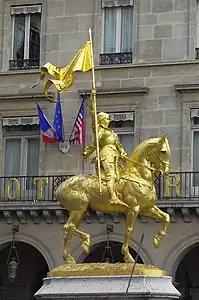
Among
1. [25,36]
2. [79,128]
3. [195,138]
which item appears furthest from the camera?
[25,36]

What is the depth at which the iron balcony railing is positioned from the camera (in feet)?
103

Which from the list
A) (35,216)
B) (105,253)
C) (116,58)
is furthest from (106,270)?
(116,58)

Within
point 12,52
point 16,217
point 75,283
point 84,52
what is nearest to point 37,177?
point 16,217

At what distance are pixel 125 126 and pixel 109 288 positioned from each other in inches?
544

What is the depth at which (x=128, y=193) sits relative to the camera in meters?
20.3

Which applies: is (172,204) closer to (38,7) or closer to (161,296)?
(38,7)

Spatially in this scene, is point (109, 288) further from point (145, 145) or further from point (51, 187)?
point (51, 187)

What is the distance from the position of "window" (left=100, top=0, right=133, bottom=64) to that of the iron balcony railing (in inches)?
162

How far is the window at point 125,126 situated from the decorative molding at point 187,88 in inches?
64.4

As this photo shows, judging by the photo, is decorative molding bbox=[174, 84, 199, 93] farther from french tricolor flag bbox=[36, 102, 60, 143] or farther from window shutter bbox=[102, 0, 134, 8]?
french tricolor flag bbox=[36, 102, 60, 143]

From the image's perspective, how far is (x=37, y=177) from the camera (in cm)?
3294

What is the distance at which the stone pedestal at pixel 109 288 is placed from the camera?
62.1 ft

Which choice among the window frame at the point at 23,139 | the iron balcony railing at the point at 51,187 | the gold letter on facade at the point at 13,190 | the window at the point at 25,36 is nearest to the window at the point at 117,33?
the window at the point at 25,36

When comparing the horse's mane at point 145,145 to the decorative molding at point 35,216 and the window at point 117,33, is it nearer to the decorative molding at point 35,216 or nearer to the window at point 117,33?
the decorative molding at point 35,216
